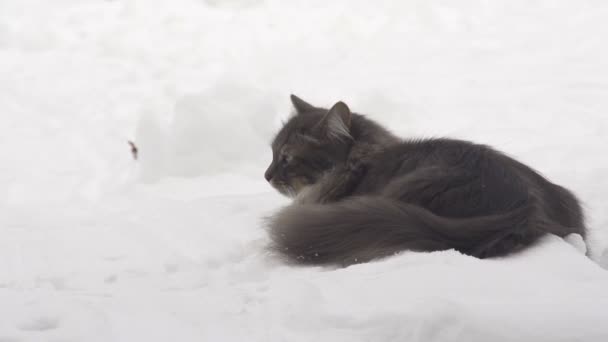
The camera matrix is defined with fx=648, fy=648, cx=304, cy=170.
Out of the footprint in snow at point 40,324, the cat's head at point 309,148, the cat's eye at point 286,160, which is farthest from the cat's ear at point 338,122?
the footprint in snow at point 40,324

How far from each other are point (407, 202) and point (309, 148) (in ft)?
2.47

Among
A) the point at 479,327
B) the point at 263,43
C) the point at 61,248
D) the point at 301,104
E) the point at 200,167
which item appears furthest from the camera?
the point at 263,43

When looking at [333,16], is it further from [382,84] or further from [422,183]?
[422,183]

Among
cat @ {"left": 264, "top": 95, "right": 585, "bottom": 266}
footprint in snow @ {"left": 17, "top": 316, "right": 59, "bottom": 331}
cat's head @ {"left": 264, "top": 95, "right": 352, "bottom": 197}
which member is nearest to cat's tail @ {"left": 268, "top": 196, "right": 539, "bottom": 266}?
cat @ {"left": 264, "top": 95, "right": 585, "bottom": 266}

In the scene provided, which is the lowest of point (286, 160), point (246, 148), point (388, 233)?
point (246, 148)

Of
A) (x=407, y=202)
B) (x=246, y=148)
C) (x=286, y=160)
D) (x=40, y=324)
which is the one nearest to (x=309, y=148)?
(x=286, y=160)

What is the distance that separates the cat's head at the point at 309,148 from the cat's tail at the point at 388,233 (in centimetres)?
61

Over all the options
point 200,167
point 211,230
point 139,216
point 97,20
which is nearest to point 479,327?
point 211,230

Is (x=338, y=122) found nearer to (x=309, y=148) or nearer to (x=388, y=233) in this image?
(x=309, y=148)

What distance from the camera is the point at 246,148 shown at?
4.41m

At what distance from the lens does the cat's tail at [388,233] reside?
193 cm

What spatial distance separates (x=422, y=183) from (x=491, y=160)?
274 mm

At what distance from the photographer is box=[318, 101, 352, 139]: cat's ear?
2758 millimetres

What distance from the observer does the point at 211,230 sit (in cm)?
268
